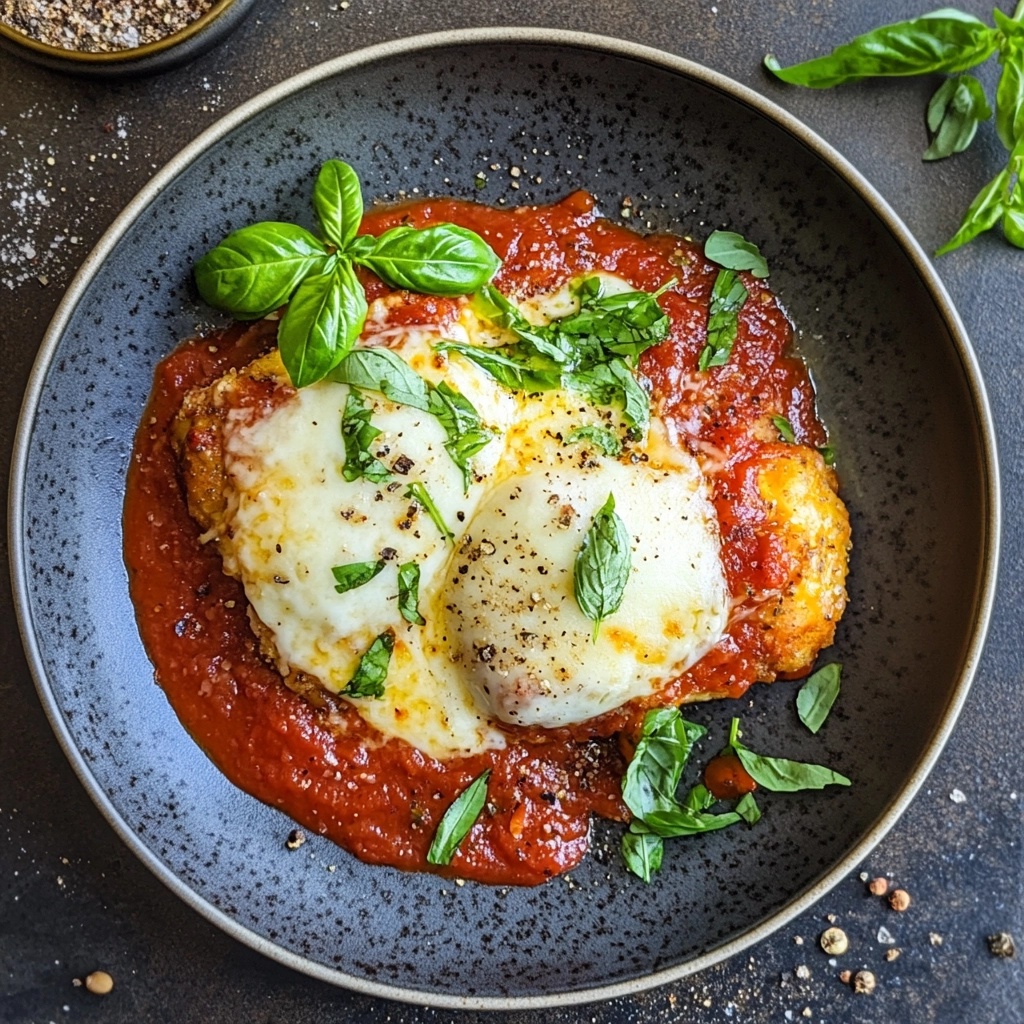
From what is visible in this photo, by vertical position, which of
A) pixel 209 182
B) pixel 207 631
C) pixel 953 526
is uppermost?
pixel 209 182

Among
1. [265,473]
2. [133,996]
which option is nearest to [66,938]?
[133,996]

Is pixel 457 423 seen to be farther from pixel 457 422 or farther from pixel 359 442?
pixel 359 442

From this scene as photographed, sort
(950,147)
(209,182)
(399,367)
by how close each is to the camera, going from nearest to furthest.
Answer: (399,367) < (209,182) < (950,147)

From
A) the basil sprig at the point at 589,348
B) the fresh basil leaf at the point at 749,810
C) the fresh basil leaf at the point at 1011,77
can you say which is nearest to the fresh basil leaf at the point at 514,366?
the basil sprig at the point at 589,348

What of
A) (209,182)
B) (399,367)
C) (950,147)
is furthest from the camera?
(950,147)

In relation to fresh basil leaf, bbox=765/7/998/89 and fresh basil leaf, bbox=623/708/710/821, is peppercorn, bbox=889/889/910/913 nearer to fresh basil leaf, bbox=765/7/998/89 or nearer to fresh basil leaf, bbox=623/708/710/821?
fresh basil leaf, bbox=623/708/710/821

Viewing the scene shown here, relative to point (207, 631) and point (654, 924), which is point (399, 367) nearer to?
point (207, 631)

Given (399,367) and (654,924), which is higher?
(399,367)
